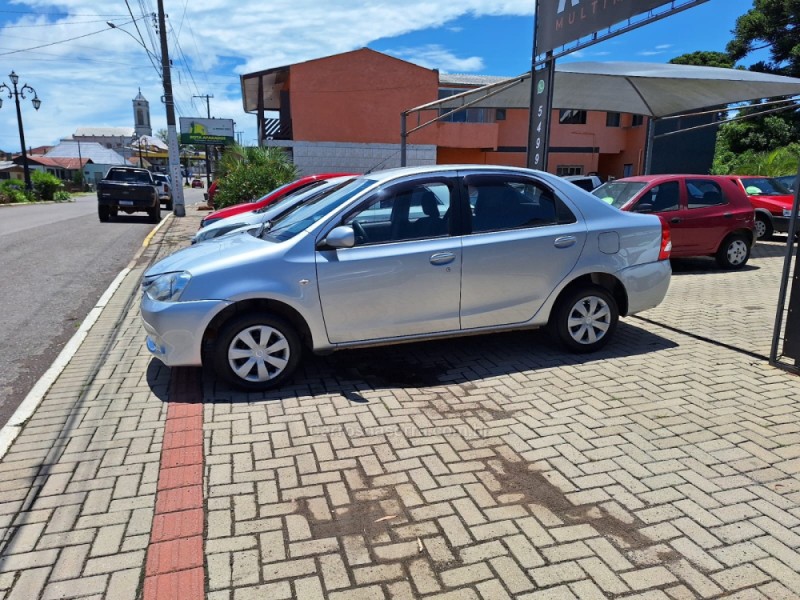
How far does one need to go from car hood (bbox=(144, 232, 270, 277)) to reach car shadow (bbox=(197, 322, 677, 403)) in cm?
96

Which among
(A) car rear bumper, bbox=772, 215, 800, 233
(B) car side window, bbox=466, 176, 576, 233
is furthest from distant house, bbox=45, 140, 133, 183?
(B) car side window, bbox=466, 176, 576, 233

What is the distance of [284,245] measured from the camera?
441 centimetres

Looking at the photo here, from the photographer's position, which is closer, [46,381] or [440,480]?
[440,480]

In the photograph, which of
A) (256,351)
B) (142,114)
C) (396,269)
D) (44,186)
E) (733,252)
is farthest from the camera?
(142,114)

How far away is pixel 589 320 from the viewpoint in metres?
5.22

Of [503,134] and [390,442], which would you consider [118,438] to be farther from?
[503,134]

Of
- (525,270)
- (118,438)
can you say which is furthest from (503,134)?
(118,438)

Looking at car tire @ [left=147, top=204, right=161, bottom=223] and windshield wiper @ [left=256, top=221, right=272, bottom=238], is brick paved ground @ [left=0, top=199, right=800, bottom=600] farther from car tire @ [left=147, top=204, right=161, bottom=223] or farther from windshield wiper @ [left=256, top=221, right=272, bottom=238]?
car tire @ [left=147, top=204, right=161, bottom=223]

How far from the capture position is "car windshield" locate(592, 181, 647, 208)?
945 cm

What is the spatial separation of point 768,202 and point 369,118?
18423 mm

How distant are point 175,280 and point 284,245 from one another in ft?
2.77

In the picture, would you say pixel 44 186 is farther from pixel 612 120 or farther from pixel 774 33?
pixel 774 33

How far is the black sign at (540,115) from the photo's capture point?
7.90m

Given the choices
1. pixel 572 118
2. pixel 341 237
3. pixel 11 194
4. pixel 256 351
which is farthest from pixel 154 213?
pixel 572 118
